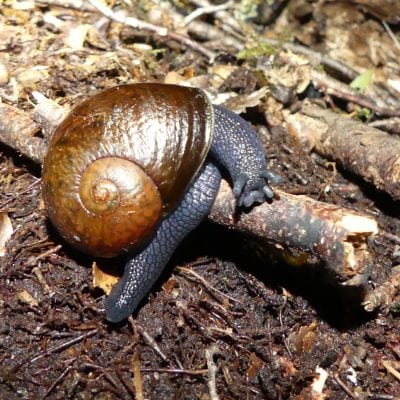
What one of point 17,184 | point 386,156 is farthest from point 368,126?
point 17,184

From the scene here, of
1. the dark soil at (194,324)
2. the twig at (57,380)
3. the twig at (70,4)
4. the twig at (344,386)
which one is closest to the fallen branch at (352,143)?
the dark soil at (194,324)

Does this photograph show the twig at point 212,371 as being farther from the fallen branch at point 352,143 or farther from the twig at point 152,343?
the fallen branch at point 352,143

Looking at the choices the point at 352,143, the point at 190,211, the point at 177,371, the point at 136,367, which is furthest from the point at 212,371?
the point at 352,143

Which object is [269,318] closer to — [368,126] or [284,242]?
[284,242]

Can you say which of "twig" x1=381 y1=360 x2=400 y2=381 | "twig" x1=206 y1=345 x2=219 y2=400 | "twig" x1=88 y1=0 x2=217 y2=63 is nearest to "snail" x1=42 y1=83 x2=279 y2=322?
"twig" x1=206 y1=345 x2=219 y2=400

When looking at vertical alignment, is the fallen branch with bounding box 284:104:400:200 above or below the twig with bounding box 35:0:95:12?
above

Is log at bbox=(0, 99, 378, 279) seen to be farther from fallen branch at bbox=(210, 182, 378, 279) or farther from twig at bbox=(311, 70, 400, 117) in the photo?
twig at bbox=(311, 70, 400, 117)

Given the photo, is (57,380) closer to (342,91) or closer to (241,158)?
(241,158)
